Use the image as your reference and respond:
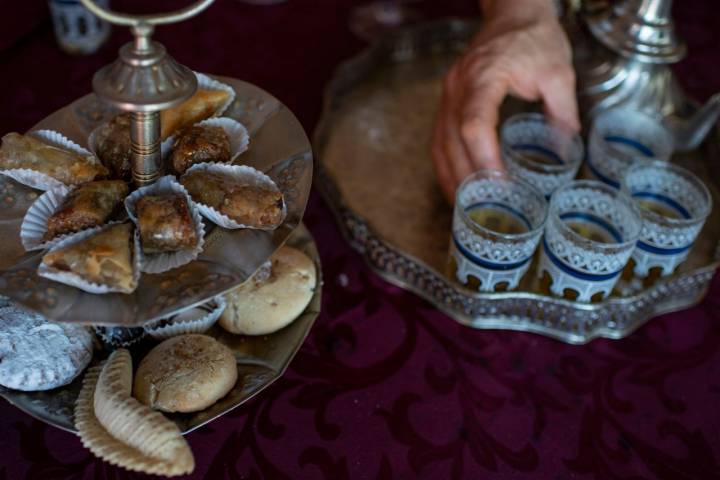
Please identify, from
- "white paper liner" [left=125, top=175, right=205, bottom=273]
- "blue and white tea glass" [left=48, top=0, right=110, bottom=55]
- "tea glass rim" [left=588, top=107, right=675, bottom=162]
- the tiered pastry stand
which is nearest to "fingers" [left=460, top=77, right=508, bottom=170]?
"tea glass rim" [left=588, top=107, right=675, bottom=162]

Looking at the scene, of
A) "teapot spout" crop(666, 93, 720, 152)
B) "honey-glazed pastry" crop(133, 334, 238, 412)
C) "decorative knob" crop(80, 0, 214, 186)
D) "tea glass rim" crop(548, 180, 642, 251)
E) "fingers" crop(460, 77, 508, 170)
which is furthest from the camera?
"teapot spout" crop(666, 93, 720, 152)

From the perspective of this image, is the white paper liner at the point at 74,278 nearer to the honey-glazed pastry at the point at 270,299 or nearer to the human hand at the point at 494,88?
the honey-glazed pastry at the point at 270,299

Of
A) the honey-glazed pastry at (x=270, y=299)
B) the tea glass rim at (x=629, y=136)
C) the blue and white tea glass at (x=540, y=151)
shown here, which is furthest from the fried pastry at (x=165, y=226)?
the tea glass rim at (x=629, y=136)

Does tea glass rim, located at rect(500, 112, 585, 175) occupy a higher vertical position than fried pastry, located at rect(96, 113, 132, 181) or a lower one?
lower

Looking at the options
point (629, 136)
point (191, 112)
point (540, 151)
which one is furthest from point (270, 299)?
point (629, 136)

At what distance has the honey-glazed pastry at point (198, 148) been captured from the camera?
1.77 ft

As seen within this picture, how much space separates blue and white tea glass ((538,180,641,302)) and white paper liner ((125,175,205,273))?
0.35 m

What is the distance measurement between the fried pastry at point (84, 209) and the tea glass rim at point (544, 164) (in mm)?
444

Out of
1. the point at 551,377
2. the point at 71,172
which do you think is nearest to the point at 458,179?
the point at 551,377

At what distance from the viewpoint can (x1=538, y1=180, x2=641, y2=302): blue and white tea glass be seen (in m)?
0.68

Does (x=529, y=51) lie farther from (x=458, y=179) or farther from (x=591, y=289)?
(x=591, y=289)

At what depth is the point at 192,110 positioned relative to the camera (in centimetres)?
59

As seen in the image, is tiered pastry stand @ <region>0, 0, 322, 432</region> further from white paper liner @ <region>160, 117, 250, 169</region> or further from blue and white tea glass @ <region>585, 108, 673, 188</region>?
blue and white tea glass @ <region>585, 108, 673, 188</region>

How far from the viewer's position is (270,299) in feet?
2.00
